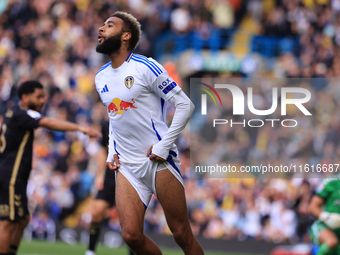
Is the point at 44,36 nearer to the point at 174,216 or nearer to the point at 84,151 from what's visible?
the point at 84,151

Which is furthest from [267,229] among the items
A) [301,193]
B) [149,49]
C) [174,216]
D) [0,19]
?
[0,19]

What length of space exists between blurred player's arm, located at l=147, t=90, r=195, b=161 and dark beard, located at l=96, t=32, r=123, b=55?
2.70 feet

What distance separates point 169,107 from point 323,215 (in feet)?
34.8

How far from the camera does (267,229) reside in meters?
12.5

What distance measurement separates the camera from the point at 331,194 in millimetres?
6973

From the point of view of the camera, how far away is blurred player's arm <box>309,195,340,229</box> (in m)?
6.73

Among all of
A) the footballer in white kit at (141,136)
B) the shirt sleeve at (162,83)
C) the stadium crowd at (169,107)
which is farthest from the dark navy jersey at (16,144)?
the stadium crowd at (169,107)

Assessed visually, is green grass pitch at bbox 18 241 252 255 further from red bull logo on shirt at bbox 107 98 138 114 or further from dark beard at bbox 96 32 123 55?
dark beard at bbox 96 32 123 55

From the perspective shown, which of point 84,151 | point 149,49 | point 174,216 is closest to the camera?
point 174,216

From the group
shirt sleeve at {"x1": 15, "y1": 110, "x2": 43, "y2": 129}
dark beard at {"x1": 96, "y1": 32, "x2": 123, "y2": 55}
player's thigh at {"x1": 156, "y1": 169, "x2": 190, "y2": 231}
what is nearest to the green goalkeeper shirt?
player's thigh at {"x1": 156, "y1": 169, "x2": 190, "y2": 231}

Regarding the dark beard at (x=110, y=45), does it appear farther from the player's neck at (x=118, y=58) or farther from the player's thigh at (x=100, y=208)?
the player's thigh at (x=100, y=208)

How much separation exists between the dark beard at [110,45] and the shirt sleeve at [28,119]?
185cm

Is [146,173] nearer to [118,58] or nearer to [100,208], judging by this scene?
[118,58]

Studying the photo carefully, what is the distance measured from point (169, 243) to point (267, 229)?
94.0 inches
